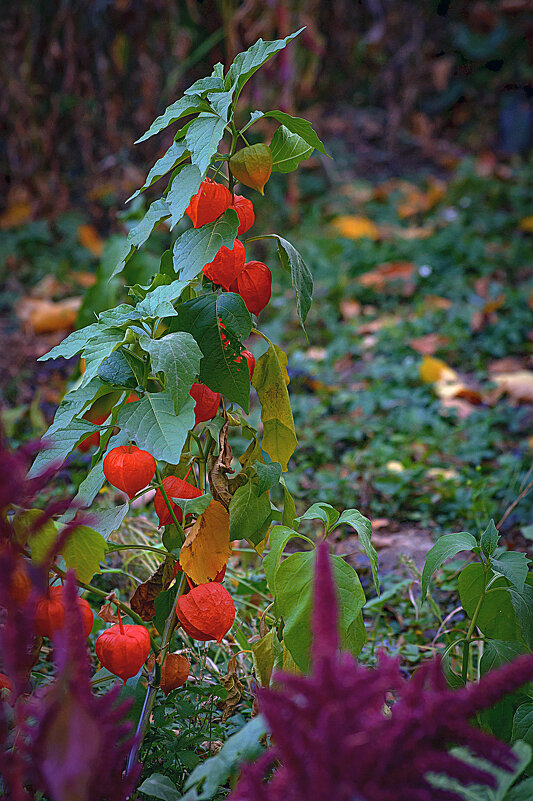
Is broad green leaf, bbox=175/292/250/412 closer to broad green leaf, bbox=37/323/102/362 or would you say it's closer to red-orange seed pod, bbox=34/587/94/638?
broad green leaf, bbox=37/323/102/362

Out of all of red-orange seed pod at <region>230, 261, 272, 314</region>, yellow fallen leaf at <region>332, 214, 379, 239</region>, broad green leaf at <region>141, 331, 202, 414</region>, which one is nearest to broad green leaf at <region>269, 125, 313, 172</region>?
red-orange seed pod at <region>230, 261, 272, 314</region>

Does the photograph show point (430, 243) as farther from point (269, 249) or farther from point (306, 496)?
point (306, 496)

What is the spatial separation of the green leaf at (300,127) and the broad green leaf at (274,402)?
23 cm

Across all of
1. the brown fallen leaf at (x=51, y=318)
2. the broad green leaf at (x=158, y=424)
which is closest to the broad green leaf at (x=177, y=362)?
the broad green leaf at (x=158, y=424)

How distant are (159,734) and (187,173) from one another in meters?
0.60

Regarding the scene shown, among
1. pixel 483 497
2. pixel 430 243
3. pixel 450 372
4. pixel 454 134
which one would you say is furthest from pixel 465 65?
pixel 483 497

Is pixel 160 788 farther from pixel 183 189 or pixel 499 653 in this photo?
pixel 183 189

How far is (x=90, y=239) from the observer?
3.27 meters

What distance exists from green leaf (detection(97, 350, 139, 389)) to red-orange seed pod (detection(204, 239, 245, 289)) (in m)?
0.13

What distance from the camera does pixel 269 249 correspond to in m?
3.05

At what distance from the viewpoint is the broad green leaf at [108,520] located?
737 mm

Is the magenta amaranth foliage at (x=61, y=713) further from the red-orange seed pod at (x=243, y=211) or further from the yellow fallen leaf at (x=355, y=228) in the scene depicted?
the yellow fallen leaf at (x=355, y=228)

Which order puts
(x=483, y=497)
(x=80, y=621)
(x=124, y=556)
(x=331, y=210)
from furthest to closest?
(x=331, y=210) < (x=483, y=497) < (x=124, y=556) < (x=80, y=621)

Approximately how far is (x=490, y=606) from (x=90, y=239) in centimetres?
282
